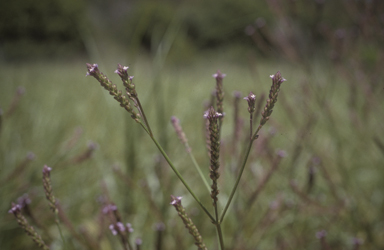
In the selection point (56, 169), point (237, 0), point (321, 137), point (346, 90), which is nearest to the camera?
point (56, 169)

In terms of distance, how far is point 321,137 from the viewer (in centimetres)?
180

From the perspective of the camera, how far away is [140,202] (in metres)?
1.03

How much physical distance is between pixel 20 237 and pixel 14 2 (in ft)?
5.00

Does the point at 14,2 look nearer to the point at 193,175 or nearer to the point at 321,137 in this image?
the point at 193,175

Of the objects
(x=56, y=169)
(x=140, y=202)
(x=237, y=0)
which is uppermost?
(x=237, y=0)

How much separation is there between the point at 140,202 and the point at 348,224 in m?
0.63

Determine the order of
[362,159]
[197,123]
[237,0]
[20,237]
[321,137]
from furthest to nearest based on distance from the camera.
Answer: [237,0], [197,123], [321,137], [362,159], [20,237]

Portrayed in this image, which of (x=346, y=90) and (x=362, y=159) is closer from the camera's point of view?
(x=362, y=159)

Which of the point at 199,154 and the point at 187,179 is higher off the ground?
the point at 199,154

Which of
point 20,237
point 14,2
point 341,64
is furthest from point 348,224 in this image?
point 14,2

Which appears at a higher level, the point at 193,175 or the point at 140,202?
the point at 193,175

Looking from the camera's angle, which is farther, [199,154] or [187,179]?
[199,154]

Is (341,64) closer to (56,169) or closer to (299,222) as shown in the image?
(299,222)

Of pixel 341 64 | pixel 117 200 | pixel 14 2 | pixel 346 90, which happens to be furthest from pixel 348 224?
pixel 346 90
